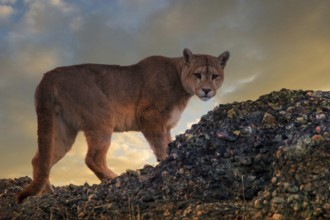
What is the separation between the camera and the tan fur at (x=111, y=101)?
9.41 meters

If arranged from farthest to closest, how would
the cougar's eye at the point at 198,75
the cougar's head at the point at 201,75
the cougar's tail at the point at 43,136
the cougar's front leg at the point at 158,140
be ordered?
the cougar's eye at the point at 198,75 < the cougar's head at the point at 201,75 < the cougar's front leg at the point at 158,140 < the cougar's tail at the point at 43,136

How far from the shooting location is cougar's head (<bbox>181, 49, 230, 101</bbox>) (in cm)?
1087

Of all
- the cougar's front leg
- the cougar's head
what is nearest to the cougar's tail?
the cougar's front leg

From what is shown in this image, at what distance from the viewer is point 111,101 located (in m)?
10.3

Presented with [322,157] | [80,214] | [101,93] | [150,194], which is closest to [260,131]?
[322,157]

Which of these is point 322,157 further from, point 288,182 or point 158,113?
point 158,113

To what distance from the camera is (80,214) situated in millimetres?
7289

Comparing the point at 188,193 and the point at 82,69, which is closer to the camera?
the point at 188,193

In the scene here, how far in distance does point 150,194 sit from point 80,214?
1.00 metres

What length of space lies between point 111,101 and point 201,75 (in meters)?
2.01

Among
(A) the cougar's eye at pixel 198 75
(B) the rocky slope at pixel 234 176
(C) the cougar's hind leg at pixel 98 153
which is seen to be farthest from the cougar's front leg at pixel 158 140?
(B) the rocky slope at pixel 234 176

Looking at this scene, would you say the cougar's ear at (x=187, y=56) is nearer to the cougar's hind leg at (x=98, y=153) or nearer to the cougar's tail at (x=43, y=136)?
the cougar's hind leg at (x=98, y=153)

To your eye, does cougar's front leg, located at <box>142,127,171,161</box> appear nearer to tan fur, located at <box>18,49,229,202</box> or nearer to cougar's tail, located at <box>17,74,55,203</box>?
tan fur, located at <box>18,49,229,202</box>

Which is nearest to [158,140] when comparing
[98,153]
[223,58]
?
[98,153]
